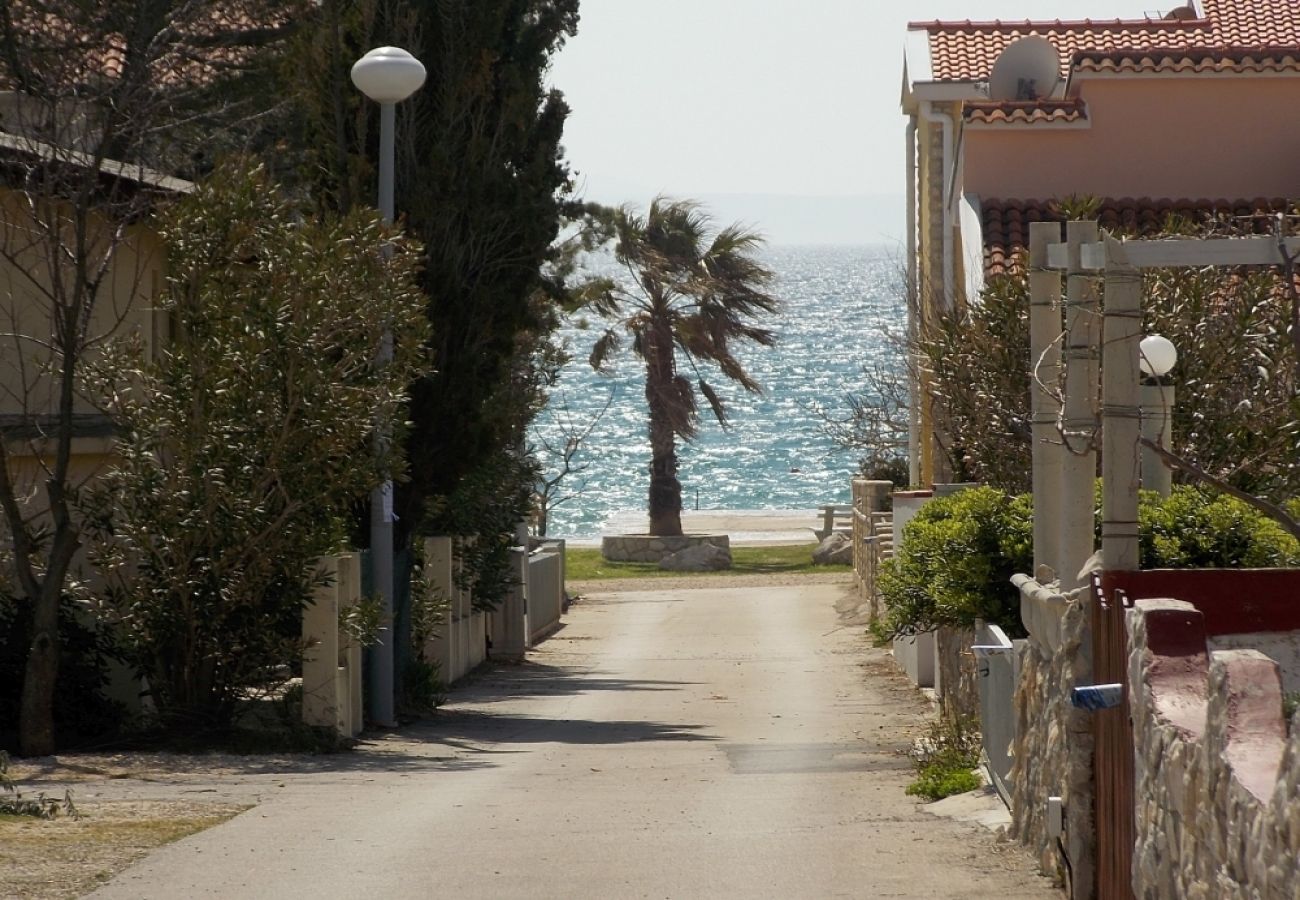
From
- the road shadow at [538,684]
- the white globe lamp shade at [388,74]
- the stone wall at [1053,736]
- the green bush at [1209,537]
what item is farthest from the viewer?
the road shadow at [538,684]

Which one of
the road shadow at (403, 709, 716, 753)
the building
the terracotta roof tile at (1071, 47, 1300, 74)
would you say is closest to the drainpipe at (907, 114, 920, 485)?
the building

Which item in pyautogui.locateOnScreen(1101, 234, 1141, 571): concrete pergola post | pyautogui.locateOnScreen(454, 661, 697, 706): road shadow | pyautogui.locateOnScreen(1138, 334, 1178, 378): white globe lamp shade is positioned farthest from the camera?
pyautogui.locateOnScreen(454, 661, 697, 706): road shadow

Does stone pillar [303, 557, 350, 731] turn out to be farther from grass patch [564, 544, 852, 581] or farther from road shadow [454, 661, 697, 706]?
grass patch [564, 544, 852, 581]

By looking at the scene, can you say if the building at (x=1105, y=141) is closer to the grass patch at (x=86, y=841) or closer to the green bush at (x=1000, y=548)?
the green bush at (x=1000, y=548)

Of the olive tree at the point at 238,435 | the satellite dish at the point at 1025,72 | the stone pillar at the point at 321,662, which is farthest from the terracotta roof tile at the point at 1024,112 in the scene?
the stone pillar at the point at 321,662

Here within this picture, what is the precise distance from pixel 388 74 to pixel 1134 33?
59.2 ft

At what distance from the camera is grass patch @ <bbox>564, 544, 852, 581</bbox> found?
41.8m

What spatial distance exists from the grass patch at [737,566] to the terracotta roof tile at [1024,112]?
59.9ft

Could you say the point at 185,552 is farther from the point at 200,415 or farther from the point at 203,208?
the point at 203,208

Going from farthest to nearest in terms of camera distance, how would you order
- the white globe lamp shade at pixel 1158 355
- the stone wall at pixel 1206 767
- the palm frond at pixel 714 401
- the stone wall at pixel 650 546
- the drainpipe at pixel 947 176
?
the palm frond at pixel 714 401 < the stone wall at pixel 650 546 < the drainpipe at pixel 947 176 < the white globe lamp shade at pixel 1158 355 < the stone wall at pixel 1206 767

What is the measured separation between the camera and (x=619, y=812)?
1080 cm

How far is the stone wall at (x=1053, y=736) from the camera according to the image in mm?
7789

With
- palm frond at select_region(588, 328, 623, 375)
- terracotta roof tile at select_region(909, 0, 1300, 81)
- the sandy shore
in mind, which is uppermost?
terracotta roof tile at select_region(909, 0, 1300, 81)

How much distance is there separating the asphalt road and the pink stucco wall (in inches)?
311
